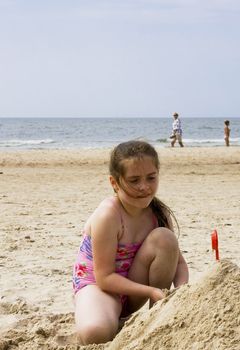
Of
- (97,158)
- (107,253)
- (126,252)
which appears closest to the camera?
(107,253)

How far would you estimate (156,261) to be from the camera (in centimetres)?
354

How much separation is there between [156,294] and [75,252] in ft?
7.82

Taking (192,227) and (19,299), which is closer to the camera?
(19,299)

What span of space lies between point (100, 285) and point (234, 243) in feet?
8.64

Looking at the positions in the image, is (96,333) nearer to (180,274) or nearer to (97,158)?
(180,274)

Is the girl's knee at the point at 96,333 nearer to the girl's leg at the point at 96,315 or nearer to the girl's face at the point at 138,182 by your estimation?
the girl's leg at the point at 96,315

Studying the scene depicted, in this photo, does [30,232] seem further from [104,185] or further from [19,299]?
[104,185]

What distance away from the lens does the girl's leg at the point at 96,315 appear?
10.9ft

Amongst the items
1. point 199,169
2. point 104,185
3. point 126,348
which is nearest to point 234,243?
point 126,348

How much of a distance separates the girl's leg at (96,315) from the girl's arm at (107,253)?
8 cm

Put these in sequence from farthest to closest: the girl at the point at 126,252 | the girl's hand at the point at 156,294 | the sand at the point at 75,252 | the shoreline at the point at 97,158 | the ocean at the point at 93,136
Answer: the ocean at the point at 93,136 < the shoreline at the point at 97,158 < the girl at the point at 126,252 < the girl's hand at the point at 156,294 < the sand at the point at 75,252

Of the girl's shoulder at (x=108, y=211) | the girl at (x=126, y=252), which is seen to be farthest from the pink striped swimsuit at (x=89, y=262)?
the girl's shoulder at (x=108, y=211)

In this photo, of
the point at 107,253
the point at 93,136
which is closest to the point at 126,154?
the point at 107,253

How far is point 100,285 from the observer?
3.55m
